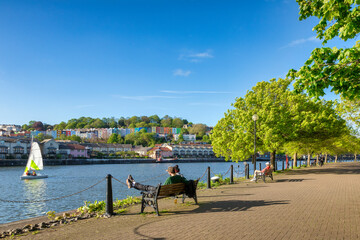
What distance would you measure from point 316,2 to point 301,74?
7.28ft

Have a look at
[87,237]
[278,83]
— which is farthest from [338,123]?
[87,237]

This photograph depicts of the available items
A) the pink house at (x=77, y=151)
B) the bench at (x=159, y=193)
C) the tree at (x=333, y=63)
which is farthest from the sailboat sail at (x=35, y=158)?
the pink house at (x=77, y=151)

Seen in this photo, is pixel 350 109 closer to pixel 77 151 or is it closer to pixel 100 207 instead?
pixel 100 207

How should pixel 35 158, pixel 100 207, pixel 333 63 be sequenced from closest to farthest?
pixel 333 63, pixel 100 207, pixel 35 158

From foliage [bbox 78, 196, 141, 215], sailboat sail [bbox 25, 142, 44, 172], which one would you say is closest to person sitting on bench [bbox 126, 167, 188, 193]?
foliage [bbox 78, 196, 141, 215]

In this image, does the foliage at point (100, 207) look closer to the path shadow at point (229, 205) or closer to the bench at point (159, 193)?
the bench at point (159, 193)

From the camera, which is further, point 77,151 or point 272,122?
point 77,151

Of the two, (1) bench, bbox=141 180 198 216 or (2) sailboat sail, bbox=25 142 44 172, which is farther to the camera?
(2) sailboat sail, bbox=25 142 44 172

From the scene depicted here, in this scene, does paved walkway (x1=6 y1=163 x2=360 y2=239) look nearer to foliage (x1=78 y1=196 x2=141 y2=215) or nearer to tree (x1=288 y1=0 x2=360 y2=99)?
foliage (x1=78 y1=196 x2=141 y2=215)

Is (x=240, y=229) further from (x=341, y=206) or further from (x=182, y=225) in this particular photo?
(x=341, y=206)

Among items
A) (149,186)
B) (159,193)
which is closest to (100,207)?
(149,186)

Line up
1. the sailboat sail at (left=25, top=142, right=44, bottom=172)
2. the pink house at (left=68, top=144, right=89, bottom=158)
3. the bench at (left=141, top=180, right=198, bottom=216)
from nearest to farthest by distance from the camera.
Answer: the bench at (left=141, top=180, right=198, bottom=216)
the sailboat sail at (left=25, top=142, right=44, bottom=172)
the pink house at (left=68, top=144, right=89, bottom=158)

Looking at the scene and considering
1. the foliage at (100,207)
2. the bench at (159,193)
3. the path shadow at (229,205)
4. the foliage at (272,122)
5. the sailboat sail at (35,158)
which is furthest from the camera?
the sailboat sail at (35,158)

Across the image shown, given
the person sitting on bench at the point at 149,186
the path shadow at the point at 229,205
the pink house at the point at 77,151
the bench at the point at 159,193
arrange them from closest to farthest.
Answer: the bench at the point at 159,193
the person sitting on bench at the point at 149,186
the path shadow at the point at 229,205
the pink house at the point at 77,151
